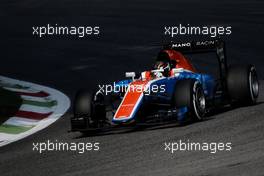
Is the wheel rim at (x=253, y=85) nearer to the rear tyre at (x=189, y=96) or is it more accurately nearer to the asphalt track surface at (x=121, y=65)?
the asphalt track surface at (x=121, y=65)

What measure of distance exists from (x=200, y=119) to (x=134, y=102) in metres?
0.98

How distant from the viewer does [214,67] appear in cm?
2128

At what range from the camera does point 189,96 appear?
1387cm

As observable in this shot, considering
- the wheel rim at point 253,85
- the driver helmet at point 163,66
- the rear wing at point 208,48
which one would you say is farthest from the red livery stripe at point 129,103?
the wheel rim at point 253,85

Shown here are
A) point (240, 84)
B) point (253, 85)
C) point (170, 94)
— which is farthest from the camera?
point (253, 85)

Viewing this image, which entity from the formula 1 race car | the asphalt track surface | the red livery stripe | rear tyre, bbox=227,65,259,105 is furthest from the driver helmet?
the asphalt track surface

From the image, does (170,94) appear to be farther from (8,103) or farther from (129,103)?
(8,103)

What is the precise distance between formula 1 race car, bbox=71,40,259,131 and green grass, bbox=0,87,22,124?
230 cm

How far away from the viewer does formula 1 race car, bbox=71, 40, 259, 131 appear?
550 inches

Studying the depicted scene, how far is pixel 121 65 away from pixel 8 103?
470 centimetres

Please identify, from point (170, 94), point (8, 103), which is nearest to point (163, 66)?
point (170, 94)

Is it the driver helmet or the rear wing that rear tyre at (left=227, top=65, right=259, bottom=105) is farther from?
the driver helmet

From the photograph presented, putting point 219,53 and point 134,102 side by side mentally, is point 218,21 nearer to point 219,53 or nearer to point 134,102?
point 219,53

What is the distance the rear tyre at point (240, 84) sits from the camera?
14.9 metres
